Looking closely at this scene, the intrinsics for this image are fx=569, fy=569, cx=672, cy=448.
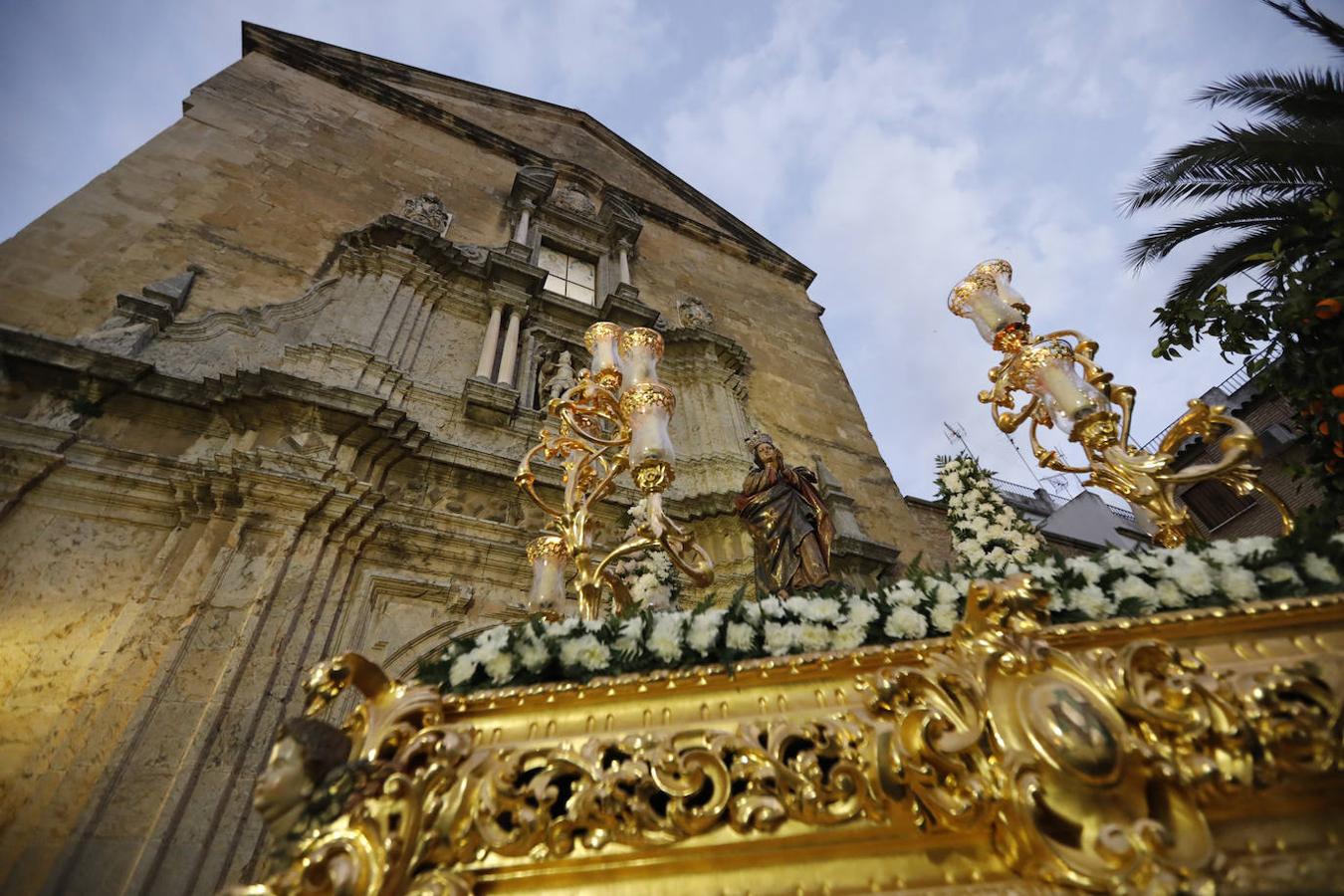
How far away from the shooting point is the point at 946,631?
6.87 feet

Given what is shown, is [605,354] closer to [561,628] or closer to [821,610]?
[561,628]

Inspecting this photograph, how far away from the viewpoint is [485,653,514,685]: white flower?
204cm

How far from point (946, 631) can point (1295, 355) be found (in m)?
2.74

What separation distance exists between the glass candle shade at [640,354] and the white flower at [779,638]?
2.00 metres

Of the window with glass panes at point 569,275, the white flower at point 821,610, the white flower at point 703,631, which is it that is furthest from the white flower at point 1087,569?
the window with glass panes at point 569,275

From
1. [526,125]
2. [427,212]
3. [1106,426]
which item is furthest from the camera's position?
[526,125]

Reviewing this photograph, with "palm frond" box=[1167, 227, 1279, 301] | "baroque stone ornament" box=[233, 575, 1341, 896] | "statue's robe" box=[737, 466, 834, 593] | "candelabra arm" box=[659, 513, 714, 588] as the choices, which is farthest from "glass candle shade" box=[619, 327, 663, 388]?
"palm frond" box=[1167, 227, 1279, 301]

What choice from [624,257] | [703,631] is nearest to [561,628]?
[703,631]

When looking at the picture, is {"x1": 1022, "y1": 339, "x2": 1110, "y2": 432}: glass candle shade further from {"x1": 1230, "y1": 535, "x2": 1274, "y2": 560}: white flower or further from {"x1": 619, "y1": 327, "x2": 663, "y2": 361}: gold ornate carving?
{"x1": 619, "y1": 327, "x2": 663, "y2": 361}: gold ornate carving

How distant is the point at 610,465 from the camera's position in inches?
151

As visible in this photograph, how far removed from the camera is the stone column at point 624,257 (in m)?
10.6

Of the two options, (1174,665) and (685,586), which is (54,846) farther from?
(1174,665)

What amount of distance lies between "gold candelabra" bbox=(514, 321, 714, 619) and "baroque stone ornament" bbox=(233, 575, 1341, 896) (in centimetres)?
133

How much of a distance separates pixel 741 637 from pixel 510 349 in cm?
625
